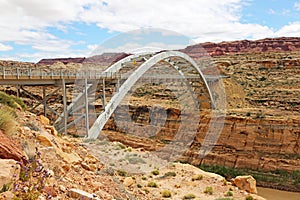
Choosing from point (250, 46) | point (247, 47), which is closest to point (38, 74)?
point (250, 46)

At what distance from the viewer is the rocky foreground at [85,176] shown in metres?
3.95

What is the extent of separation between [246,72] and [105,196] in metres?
47.3

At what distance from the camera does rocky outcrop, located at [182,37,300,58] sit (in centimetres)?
8511

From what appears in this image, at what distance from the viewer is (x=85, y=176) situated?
19.8 feet

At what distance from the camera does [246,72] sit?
49.4 meters

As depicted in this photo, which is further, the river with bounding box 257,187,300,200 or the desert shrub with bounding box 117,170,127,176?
the river with bounding box 257,187,300,200

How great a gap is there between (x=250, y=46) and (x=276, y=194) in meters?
75.2

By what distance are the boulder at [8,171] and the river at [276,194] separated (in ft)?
71.0

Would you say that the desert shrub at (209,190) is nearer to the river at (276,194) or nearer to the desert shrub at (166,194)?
the desert shrub at (166,194)

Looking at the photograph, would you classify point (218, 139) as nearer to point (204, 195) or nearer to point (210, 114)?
point (210, 114)

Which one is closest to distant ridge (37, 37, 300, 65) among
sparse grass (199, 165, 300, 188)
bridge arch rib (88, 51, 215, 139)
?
bridge arch rib (88, 51, 215, 139)

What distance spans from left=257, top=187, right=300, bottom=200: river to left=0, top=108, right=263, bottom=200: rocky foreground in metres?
14.1

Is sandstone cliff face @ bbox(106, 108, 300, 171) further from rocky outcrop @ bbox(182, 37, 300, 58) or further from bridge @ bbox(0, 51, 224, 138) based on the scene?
rocky outcrop @ bbox(182, 37, 300, 58)

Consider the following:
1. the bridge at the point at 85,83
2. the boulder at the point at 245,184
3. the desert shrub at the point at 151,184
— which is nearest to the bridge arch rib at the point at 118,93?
the bridge at the point at 85,83
